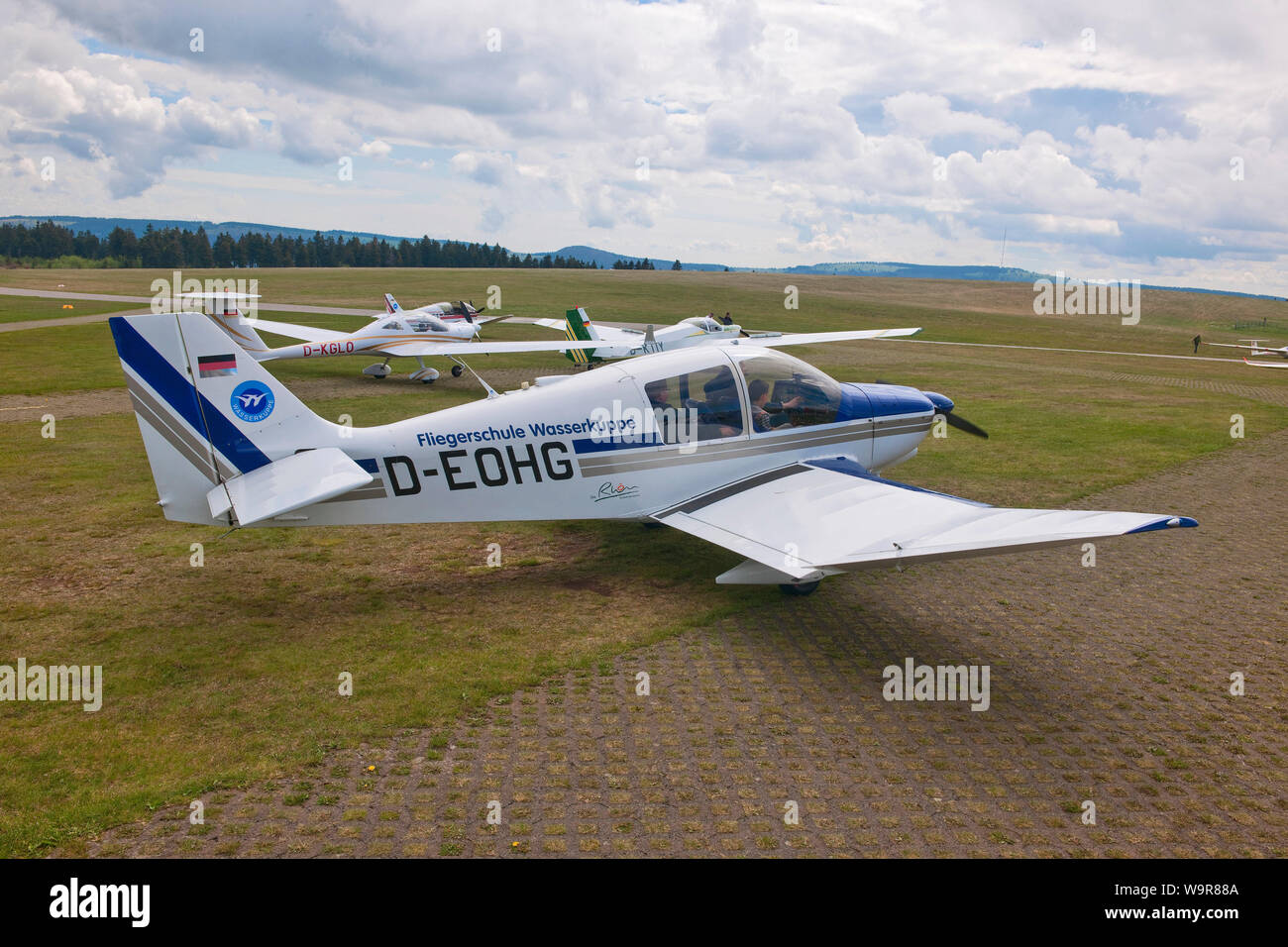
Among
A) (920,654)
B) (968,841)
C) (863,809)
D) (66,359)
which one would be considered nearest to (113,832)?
Result: (863,809)

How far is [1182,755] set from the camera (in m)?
5.62

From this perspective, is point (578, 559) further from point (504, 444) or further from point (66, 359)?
point (66, 359)

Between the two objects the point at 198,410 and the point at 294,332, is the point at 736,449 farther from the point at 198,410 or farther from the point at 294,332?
the point at 294,332

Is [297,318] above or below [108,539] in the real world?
above

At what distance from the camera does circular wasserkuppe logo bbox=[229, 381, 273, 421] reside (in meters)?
7.55

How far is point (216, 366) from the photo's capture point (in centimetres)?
746

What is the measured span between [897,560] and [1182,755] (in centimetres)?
234

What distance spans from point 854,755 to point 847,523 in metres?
2.50

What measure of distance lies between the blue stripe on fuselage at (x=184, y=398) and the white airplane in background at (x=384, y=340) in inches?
597

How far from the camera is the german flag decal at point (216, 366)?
741cm

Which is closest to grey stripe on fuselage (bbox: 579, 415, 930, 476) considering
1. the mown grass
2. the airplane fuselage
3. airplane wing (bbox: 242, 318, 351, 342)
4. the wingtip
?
the airplane fuselage

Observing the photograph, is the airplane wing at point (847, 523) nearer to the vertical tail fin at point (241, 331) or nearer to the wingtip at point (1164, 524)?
the wingtip at point (1164, 524)

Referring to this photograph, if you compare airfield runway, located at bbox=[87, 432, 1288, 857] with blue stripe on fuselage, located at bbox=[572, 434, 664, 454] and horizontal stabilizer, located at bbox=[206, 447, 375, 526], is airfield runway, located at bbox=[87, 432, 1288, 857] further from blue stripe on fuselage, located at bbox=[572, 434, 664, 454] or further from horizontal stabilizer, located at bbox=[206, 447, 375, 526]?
horizontal stabilizer, located at bbox=[206, 447, 375, 526]

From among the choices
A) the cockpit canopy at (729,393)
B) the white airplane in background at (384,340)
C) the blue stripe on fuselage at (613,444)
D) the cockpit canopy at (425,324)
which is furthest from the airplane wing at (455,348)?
the blue stripe on fuselage at (613,444)
